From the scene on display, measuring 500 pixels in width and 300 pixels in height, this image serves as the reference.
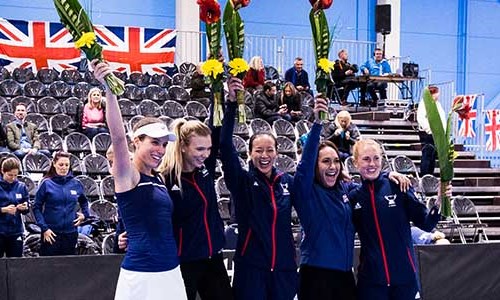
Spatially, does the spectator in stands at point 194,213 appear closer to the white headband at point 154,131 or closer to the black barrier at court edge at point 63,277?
the white headband at point 154,131

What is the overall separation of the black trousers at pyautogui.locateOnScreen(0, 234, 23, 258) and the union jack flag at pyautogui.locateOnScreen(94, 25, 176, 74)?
7327 millimetres

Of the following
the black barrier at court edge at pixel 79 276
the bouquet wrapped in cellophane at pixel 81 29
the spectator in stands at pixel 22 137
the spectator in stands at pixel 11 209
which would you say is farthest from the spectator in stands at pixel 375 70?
the bouquet wrapped in cellophane at pixel 81 29

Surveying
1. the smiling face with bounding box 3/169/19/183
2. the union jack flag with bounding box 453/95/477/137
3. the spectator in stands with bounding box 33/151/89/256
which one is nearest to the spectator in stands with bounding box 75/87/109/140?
the spectator in stands with bounding box 33/151/89/256

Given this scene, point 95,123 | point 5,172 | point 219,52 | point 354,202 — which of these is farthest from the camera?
point 95,123

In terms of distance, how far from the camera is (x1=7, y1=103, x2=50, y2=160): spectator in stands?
1002 centimetres

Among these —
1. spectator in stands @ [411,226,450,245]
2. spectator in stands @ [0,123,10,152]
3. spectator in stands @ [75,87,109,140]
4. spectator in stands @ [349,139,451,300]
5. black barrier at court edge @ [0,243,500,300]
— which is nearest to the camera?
spectator in stands @ [349,139,451,300]

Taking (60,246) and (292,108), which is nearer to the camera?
(60,246)

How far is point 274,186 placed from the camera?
176 inches

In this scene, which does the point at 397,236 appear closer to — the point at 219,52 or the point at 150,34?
the point at 219,52

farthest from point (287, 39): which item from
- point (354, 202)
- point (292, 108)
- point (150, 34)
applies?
point (354, 202)

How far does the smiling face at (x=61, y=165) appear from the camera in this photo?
7.75 meters

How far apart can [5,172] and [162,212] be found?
4302 millimetres

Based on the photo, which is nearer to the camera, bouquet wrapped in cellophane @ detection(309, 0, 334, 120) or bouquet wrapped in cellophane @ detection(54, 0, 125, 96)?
bouquet wrapped in cellophane @ detection(54, 0, 125, 96)

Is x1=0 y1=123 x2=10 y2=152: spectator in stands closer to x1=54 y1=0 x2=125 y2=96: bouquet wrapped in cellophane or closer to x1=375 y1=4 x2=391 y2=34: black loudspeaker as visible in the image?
x1=54 y1=0 x2=125 y2=96: bouquet wrapped in cellophane
